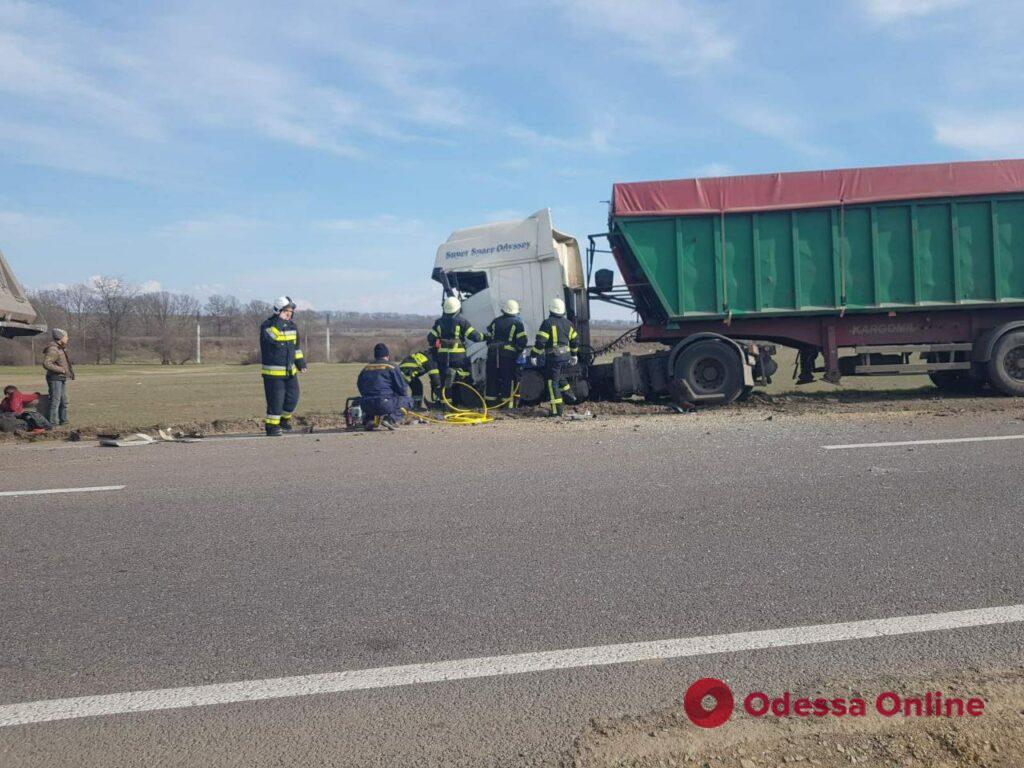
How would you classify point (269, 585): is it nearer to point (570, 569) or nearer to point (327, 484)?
point (570, 569)

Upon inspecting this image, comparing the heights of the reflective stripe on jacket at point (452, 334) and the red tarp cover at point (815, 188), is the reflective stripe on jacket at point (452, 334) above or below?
below

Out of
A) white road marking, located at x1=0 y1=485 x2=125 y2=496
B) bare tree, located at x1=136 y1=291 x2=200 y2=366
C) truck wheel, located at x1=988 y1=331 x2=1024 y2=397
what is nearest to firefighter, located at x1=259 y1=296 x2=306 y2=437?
white road marking, located at x1=0 y1=485 x2=125 y2=496

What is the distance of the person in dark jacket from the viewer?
41.0 ft

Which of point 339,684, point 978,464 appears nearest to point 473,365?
point 978,464

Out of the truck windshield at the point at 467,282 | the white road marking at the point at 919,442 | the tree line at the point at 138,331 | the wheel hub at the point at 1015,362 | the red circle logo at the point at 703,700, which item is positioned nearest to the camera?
the red circle logo at the point at 703,700

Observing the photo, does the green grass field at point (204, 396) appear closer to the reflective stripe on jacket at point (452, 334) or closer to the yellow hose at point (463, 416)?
the yellow hose at point (463, 416)

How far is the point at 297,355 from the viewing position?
11289mm

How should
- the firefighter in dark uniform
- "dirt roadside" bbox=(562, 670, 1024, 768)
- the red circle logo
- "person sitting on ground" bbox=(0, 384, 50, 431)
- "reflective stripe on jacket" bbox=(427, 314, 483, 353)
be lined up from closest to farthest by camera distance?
"dirt roadside" bbox=(562, 670, 1024, 768) < the red circle logo < "person sitting on ground" bbox=(0, 384, 50, 431) < "reflective stripe on jacket" bbox=(427, 314, 483, 353) < the firefighter in dark uniform

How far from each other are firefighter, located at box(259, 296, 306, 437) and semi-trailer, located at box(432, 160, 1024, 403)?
144 inches

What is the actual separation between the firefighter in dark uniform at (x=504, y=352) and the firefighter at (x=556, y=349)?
36 cm

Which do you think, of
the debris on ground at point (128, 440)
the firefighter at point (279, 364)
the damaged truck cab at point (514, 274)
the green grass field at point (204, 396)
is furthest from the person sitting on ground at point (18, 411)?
the damaged truck cab at point (514, 274)

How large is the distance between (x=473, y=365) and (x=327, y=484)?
672 centimetres

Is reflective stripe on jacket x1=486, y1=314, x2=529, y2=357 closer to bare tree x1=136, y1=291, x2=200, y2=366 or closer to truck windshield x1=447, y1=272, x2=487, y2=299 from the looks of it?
truck windshield x1=447, y1=272, x2=487, y2=299

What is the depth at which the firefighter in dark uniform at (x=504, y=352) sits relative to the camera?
13227mm
